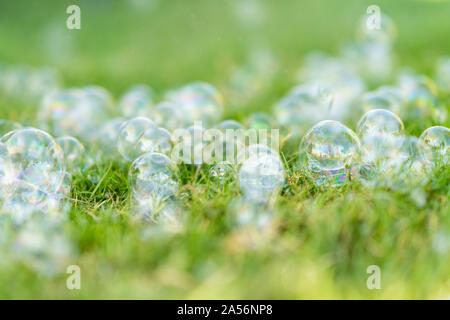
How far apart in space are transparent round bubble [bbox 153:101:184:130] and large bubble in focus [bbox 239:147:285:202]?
122 centimetres

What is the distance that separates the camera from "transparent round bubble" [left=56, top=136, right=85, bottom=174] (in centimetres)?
302

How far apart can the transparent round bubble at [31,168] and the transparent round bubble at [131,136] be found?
1.58ft

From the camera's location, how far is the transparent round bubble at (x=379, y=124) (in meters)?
2.78

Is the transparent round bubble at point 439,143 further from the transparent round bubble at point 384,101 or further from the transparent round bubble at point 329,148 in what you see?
the transparent round bubble at point 384,101

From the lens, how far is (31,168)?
2.61 metres

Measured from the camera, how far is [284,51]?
24.0 feet

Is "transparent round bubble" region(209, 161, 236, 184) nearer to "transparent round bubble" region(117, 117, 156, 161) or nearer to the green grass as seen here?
the green grass

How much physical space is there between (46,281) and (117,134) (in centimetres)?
144

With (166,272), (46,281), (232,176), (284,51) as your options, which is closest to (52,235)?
(46,281)

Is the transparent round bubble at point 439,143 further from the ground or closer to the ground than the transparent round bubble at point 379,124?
closer to the ground

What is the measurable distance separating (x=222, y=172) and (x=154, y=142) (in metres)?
0.58

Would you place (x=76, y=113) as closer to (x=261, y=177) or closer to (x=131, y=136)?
(x=131, y=136)

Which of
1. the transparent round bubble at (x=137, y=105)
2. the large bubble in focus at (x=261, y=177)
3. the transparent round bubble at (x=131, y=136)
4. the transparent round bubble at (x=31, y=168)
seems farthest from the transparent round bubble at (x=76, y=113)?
the large bubble in focus at (x=261, y=177)
